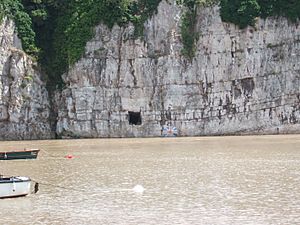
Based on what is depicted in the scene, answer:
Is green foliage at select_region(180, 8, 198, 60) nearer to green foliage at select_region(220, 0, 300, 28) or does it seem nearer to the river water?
green foliage at select_region(220, 0, 300, 28)

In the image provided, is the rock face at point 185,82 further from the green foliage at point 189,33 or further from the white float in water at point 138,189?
the white float in water at point 138,189

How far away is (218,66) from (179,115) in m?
4.84

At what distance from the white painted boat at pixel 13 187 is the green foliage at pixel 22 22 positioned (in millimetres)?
33579

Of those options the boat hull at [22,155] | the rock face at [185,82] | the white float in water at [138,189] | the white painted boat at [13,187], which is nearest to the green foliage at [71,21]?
the rock face at [185,82]

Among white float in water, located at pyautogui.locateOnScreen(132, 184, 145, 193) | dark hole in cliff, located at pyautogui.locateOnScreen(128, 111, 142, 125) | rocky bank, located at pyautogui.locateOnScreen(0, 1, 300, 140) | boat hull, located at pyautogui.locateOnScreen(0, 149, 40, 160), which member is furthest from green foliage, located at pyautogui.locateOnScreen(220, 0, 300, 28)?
white float in water, located at pyautogui.locateOnScreen(132, 184, 145, 193)

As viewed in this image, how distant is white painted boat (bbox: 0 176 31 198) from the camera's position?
20641mm

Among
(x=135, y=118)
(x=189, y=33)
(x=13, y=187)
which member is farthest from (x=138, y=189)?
(x=189, y=33)

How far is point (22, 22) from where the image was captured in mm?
53000

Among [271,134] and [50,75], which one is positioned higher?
[50,75]

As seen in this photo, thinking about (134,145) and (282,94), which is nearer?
(134,145)

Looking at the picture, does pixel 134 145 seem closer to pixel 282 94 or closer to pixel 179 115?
pixel 179 115

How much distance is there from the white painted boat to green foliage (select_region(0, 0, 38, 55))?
33.6 meters

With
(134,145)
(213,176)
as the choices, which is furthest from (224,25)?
(213,176)

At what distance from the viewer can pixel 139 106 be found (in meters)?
50.9
